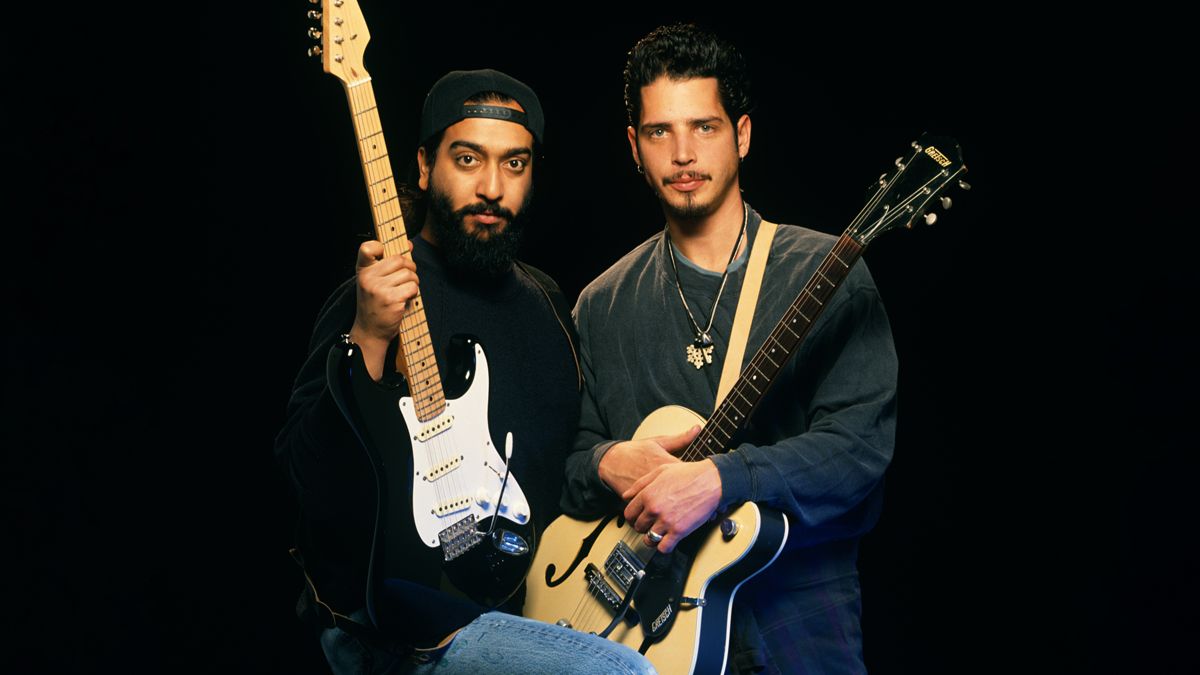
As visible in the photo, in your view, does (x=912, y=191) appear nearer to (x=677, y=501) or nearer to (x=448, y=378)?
(x=677, y=501)

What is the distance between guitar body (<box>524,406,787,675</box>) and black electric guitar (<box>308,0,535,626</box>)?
0.53ft

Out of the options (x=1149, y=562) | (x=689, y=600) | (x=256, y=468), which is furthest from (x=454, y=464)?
(x=1149, y=562)

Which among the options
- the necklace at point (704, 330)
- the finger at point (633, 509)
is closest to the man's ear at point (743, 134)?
the necklace at point (704, 330)

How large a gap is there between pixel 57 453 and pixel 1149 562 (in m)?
3.17

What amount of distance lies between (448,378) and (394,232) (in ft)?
1.10

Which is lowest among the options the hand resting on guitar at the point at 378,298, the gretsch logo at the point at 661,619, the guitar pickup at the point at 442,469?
the gretsch logo at the point at 661,619

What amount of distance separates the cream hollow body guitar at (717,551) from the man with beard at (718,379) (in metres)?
0.06

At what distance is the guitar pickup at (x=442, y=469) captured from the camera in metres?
2.17

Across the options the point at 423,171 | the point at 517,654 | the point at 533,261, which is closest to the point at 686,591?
the point at 517,654

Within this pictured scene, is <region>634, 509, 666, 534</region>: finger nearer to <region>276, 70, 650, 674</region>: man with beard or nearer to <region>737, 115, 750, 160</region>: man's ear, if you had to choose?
<region>276, 70, 650, 674</region>: man with beard

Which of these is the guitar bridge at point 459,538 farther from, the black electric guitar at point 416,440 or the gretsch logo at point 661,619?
the gretsch logo at point 661,619

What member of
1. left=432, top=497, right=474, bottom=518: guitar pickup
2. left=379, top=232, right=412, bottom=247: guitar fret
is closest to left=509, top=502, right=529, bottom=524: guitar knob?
left=432, top=497, right=474, bottom=518: guitar pickup

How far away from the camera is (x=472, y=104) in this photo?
238cm

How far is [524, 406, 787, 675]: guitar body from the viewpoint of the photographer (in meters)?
2.19
